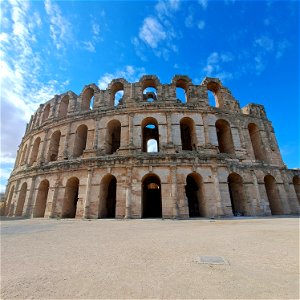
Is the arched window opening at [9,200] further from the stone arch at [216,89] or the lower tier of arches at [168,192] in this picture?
the stone arch at [216,89]

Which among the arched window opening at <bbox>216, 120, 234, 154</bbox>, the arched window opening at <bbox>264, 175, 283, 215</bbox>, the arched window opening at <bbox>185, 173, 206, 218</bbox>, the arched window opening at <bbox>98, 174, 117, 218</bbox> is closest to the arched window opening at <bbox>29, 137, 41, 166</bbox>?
the arched window opening at <bbox>98, 174, 117, 218</bbox>

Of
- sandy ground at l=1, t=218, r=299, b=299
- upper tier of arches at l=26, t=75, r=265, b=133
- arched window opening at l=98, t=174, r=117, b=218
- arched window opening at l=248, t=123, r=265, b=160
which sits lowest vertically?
sandy ground at l=1, t=218, r=299, b=299

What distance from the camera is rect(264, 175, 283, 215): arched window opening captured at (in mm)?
15430

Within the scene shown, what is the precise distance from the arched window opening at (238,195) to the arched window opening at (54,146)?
58.2 feet

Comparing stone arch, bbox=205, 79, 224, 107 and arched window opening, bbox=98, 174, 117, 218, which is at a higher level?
stone arch, bbox=205, 79, 224, 107

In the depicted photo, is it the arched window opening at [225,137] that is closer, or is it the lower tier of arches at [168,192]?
the lower tier of arches at [168,192]

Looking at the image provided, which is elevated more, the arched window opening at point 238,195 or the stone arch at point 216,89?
the stone arch at point 216,89

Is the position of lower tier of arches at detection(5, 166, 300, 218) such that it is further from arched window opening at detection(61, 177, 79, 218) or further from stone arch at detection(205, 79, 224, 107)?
stone arch at detection(205, 79, 224, 107)

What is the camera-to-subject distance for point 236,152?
629 inches

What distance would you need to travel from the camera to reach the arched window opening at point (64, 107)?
786 inches

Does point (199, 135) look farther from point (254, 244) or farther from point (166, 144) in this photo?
point (254, 244)

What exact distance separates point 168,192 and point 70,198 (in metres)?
8.91

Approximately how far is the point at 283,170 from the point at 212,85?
11040 millimetres

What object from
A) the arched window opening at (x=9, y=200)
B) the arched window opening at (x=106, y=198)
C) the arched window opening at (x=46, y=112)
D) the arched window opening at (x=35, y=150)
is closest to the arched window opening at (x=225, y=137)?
the arched window opening at (x=106, y=198)
